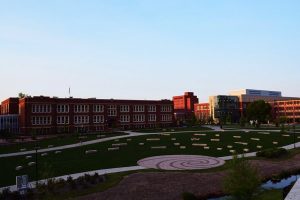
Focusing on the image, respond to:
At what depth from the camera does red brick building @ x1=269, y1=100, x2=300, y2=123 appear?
173 m

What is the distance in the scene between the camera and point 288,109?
580 feet

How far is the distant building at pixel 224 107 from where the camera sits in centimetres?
18173

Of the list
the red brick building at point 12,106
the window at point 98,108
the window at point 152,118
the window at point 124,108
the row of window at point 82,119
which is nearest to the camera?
the row of window at point 82,119

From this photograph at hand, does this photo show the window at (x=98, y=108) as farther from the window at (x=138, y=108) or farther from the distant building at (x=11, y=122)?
the distant building at (x=11, y=122)

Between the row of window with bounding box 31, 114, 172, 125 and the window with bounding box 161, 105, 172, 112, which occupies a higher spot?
the window with bounding box 161, 105, 172, 112

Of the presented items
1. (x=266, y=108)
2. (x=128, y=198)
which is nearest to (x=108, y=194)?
(x=128, y=198)

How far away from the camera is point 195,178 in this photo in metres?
34.0

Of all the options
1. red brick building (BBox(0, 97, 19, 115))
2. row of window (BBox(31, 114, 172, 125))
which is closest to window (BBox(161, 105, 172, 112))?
row of window (BBox(31, 114, 172, 125))

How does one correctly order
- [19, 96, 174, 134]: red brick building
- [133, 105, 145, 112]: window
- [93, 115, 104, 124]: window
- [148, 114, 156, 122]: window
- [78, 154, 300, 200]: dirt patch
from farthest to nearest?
[148, 114, 156, 122]: window
[133, 105, 145, 112]: window
[93, 115, 104, 124]: window
[19, 96, 174, 134]: red brick building
[78, 154, 300, 200]: dirt patch

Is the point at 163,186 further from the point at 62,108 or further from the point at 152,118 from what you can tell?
the point at 152,118

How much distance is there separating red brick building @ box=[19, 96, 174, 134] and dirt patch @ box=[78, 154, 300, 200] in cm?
6783

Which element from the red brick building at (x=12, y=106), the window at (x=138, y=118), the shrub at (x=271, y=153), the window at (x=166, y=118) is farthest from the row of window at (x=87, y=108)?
the shrub at (x=271, y=153)

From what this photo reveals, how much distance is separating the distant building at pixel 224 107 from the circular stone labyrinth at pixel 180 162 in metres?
137

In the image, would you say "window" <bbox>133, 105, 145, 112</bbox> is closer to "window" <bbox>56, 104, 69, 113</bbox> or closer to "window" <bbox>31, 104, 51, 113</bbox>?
"window" <bbox>56, 104, 69, 113</bbox>
